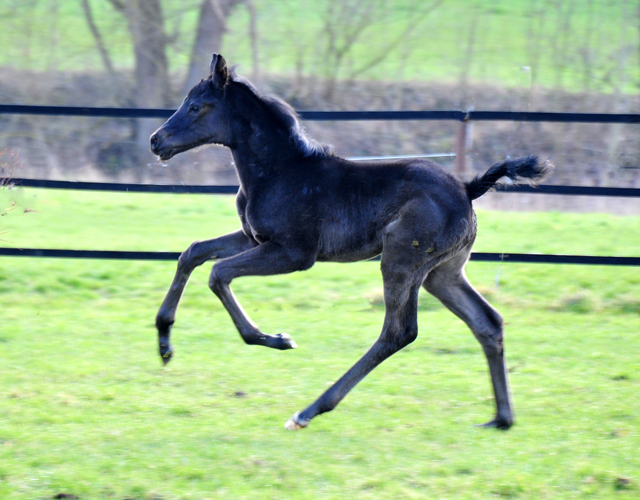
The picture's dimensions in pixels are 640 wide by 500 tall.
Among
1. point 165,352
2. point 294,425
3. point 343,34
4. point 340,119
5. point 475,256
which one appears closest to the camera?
point 294,425

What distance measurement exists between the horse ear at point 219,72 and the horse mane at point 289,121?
0.25 feet

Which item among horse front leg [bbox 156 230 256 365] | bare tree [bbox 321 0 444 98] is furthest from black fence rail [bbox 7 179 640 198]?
bare tree [bbox 321 0 444 98]

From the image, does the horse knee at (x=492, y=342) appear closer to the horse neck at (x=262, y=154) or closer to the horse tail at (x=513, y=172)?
the horse tail at (x=513, y=172)

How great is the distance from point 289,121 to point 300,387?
5.20ft

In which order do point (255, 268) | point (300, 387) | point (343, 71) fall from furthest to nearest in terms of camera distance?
point (343, 71), point (300, 387), point (255, 268)

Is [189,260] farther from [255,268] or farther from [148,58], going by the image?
[148,58]

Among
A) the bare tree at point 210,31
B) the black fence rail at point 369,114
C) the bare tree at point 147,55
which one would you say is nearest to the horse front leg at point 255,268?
the black fence rail at point 369,114

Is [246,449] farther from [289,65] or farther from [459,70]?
[459,70]

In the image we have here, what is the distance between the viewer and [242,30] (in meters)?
14.2

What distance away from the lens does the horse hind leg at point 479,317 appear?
155 inches

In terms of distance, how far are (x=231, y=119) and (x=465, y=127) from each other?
3026mm

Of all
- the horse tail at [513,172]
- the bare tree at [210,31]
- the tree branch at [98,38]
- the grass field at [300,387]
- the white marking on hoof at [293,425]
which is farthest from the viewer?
the tree branch at [98,38]

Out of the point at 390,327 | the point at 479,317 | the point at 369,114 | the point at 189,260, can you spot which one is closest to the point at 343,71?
the point at 369,114

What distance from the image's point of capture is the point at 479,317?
4.13m
